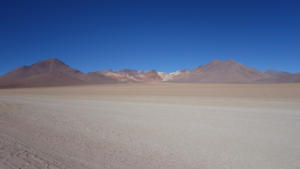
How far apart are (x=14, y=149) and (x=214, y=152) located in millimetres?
5651

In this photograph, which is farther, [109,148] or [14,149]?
[109,148]

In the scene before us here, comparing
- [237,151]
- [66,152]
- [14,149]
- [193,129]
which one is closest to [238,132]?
[193,129]

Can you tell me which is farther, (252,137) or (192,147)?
(252,137)

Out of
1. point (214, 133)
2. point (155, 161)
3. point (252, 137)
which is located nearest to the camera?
point (155, 161)

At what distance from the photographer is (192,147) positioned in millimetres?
6133

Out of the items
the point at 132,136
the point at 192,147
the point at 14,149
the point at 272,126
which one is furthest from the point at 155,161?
the point at 272,126

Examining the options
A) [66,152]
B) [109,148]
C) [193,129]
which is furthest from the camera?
[193,129]

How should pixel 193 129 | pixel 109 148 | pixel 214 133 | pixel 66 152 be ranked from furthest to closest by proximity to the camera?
pixel 193 129
pixel 214 133
pixel 109 148
pixel 66 152

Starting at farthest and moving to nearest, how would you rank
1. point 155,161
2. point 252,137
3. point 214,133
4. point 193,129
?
point 193,129 < point 214,133 < point 252,137 < point 155,161

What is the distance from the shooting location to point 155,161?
5098mm

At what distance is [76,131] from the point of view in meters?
8.02

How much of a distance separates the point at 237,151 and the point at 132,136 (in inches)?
139

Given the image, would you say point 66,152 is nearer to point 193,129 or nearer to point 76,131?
point 76,131

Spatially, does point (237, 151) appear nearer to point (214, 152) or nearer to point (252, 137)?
point (214, 152)
